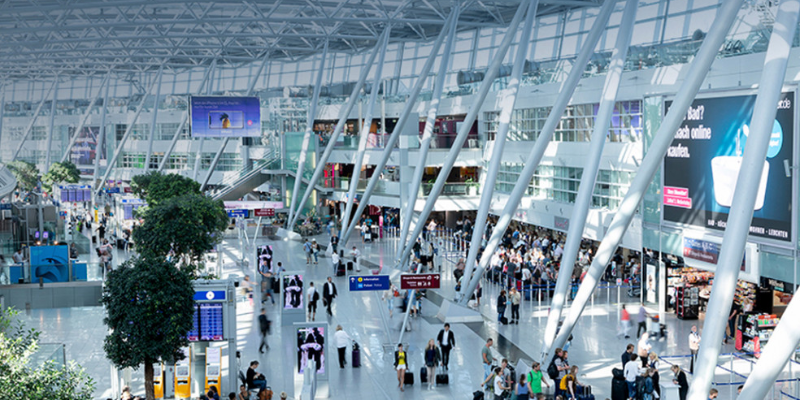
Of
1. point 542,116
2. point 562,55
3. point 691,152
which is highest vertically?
point 562,55

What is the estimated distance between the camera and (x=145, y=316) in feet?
47.7

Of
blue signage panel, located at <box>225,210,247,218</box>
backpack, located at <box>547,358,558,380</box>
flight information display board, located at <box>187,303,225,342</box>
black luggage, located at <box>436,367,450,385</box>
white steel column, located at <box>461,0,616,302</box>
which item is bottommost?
black luggage, located at <box>436,367,450,385</box>

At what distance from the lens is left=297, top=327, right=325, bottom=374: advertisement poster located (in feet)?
57.0

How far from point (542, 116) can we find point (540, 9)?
4805 mm

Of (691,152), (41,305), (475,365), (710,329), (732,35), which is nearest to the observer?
(710,329)

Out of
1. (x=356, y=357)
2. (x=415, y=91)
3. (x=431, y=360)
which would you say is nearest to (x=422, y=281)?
(x=356, y=357)

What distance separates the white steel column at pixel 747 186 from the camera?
39.4ft

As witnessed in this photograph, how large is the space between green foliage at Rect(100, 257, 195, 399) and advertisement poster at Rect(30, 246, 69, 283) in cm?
1511

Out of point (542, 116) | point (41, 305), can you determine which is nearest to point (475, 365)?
point (41, 305)

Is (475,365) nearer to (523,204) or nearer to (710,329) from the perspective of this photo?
(710,329)

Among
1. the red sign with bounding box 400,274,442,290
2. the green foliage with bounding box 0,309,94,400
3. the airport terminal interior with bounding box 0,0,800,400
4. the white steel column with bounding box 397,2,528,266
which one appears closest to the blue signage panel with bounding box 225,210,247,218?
the airport terminal interior with bounding box 0,0,800,400

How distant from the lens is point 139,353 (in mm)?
14469

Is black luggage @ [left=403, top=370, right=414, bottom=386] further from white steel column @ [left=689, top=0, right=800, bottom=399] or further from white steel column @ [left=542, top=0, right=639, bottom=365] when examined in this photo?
white steel column @ [left=689, top=0, right=800, bottom=399]

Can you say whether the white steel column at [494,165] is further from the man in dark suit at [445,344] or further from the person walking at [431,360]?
the person walking at [431,360]
